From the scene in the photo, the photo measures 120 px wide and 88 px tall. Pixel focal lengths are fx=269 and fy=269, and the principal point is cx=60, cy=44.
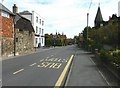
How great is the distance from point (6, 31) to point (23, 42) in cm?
941

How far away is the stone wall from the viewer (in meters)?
41.4

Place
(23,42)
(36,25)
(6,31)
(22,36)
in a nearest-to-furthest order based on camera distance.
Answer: (6,31), (22,36), (23,42), (36,25)

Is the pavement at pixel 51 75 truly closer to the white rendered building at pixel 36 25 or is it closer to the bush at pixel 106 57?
the bush at pixel 106 57

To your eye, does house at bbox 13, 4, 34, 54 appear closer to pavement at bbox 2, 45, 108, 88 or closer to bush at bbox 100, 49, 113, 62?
pavement at bbox 2, 45, 108, 88

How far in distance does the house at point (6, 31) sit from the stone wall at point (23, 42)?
3111mm

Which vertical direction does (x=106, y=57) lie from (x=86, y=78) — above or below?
above

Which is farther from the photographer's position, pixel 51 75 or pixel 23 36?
pixel 23 36

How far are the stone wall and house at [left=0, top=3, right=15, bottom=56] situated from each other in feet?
10.2

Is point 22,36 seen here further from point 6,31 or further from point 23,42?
point 6,31

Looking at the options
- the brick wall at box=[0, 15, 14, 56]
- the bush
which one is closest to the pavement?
the bush

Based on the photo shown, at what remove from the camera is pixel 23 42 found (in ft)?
147

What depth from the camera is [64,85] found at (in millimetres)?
11539

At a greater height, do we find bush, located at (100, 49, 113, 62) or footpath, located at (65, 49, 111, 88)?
bush, located at (100, 49, 113, 62)

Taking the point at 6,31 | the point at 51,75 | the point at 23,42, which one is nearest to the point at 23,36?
the point at 23,42
